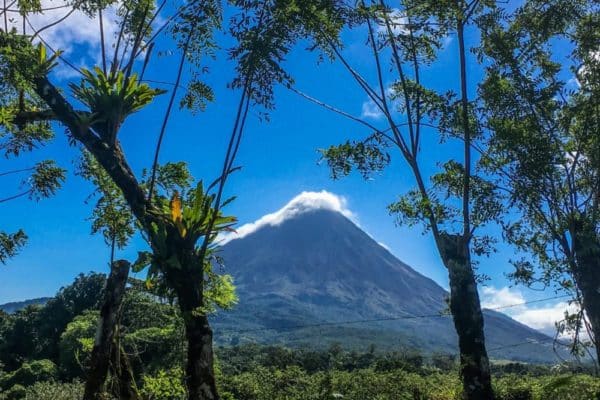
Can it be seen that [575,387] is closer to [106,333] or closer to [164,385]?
[164,385]

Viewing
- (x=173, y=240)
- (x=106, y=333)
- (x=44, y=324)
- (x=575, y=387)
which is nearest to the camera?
(x=106, y=333)

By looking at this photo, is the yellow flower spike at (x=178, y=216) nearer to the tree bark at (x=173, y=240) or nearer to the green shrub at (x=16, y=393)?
the tree bark at (x=173, y=240)

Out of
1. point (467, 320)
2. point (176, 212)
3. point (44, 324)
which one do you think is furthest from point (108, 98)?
point (44, 324)

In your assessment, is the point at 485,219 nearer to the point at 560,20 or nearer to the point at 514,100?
the point at 514,100

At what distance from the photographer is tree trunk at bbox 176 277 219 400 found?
23.5 ft

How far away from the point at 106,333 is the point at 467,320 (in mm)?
6741

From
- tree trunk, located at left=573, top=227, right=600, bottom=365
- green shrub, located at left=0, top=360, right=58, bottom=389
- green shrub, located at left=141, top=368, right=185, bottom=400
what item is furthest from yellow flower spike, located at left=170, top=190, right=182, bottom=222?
green shrub, located at left=0, top=360, right=58, bottom=389

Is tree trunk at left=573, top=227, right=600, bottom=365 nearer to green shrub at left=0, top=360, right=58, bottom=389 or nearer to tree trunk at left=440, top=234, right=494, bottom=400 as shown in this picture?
tree trunk at left=440, top=234, right=494, bottom=400

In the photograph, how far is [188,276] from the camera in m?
7.77

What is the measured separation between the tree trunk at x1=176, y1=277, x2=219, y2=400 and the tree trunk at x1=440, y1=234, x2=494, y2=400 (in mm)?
5033

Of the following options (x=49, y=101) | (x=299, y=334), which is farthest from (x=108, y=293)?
(x=299, y=334)

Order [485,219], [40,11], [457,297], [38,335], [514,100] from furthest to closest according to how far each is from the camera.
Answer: [38,335], [514,100], [485,219], [457,297], [40,11]

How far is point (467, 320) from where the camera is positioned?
1011 cm

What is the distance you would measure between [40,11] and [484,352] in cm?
1049
